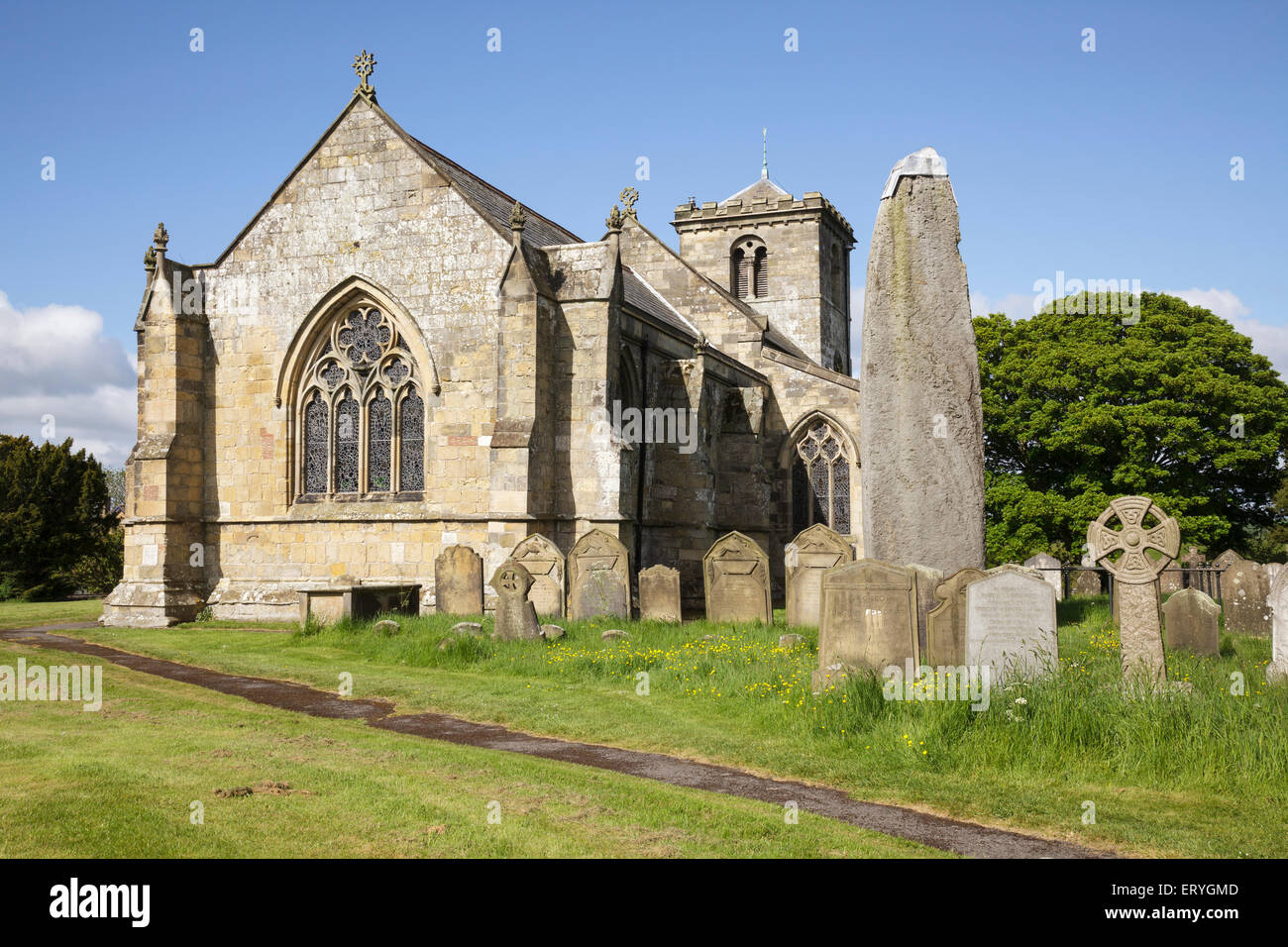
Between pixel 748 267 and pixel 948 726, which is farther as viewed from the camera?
pixel 748 267

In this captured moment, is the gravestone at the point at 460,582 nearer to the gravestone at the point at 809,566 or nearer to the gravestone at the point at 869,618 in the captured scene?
the gravestone at the point at 809,566

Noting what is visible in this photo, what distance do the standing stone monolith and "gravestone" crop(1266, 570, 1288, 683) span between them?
8.76ft

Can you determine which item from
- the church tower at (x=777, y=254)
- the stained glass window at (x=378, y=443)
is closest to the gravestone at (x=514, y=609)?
the stained glass window at (x=378, y=443)

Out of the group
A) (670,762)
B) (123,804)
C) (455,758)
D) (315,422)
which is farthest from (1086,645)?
(315,422)

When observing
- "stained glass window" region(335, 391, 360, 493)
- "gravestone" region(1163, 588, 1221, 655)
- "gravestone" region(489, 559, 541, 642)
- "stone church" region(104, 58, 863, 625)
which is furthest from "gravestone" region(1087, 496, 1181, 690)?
"stained glass window" region(335, 391, 360, 493)

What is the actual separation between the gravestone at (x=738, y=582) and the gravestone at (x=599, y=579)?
1.31m

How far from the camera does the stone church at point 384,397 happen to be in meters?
18.8

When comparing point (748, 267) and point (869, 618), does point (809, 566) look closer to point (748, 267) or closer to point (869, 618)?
point (869, 618)

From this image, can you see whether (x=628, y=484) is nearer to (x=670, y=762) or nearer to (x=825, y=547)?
(x=825, y=547)

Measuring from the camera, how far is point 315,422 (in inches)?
814

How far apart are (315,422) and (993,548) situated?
19433 mm

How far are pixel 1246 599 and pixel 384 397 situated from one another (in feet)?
49.2

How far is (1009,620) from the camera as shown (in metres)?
9.15

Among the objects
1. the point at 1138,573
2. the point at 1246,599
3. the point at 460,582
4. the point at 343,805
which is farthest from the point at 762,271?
the point at 343,805
